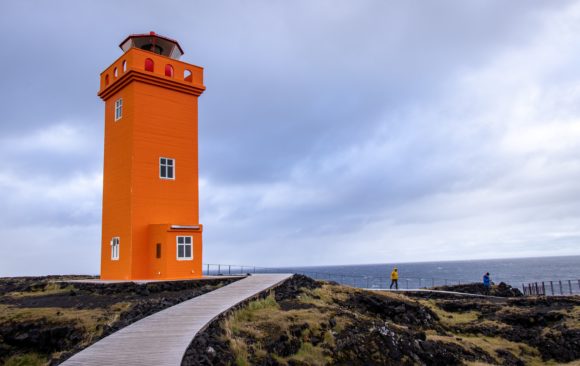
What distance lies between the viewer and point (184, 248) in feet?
87.5

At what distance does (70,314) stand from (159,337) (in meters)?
8.69

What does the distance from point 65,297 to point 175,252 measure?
5934 millimetres

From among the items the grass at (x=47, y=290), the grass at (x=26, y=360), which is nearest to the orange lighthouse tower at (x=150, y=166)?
the grass at (x=47, y=290)

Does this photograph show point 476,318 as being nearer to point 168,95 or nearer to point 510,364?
point 510,364

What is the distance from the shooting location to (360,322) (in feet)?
54.3

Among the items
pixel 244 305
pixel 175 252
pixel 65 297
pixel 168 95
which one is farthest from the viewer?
pixel 168 95

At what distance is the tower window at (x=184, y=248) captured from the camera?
26.4m

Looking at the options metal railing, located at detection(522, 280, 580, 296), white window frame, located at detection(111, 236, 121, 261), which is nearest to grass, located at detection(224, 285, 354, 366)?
white window frame, located at detection(111, 236, 121, 261)

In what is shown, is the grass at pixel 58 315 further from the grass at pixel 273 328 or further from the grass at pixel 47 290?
the grass at pixel 273 328

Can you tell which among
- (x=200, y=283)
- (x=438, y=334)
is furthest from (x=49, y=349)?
(x=438, y=334)

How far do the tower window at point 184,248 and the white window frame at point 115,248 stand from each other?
3.70 metres

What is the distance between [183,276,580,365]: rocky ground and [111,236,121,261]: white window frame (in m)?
10.9

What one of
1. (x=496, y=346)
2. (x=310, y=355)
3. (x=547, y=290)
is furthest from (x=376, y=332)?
(x=547, y=290)

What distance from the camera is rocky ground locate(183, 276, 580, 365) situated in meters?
13.4
